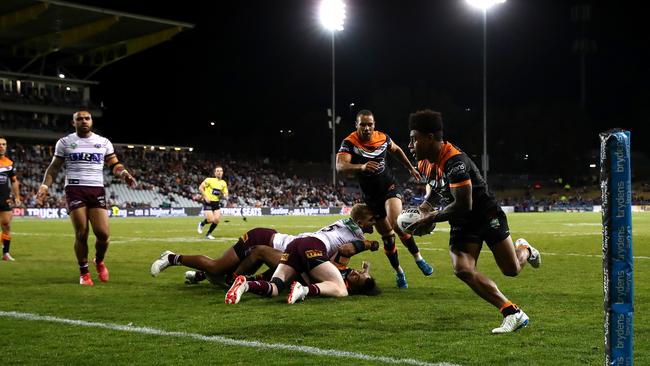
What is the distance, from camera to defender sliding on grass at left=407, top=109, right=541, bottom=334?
20.9ft

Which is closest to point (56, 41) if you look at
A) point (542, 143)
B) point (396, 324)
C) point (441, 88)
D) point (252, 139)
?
point (252, 139)

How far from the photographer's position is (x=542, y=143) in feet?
278

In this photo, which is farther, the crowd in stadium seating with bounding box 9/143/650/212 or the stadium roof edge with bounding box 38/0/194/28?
the crowd in stadium seating with bounding box 9/143/650/212

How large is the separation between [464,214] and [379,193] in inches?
173

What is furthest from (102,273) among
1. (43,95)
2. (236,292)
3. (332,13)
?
(43,95)

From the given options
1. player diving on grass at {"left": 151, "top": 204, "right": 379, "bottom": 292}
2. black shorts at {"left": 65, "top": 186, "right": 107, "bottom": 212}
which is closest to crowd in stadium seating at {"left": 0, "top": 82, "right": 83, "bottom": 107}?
black shorts at {"left": 65, "top": 186, "right": 107, "bottom": 212}

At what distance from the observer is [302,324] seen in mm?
7035

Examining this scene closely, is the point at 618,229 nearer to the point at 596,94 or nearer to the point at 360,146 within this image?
the point at 360,146

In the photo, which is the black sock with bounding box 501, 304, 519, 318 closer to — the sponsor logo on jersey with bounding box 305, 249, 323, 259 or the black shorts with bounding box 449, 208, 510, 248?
the black shorts with bounding box 449, 208, 510, 248

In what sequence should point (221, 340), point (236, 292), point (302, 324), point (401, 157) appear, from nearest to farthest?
1. point (221, 340)
2. point (302, 324)
3. point (236, 292)
4. point (401, 157)

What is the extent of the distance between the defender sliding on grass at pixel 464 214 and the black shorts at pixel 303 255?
6.41 feet

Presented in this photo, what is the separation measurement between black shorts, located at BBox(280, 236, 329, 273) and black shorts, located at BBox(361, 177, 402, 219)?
209cm

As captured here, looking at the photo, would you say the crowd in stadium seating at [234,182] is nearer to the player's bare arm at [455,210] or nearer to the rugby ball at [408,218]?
the rugby ball at [408,218]

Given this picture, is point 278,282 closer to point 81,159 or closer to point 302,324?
point 302,324
